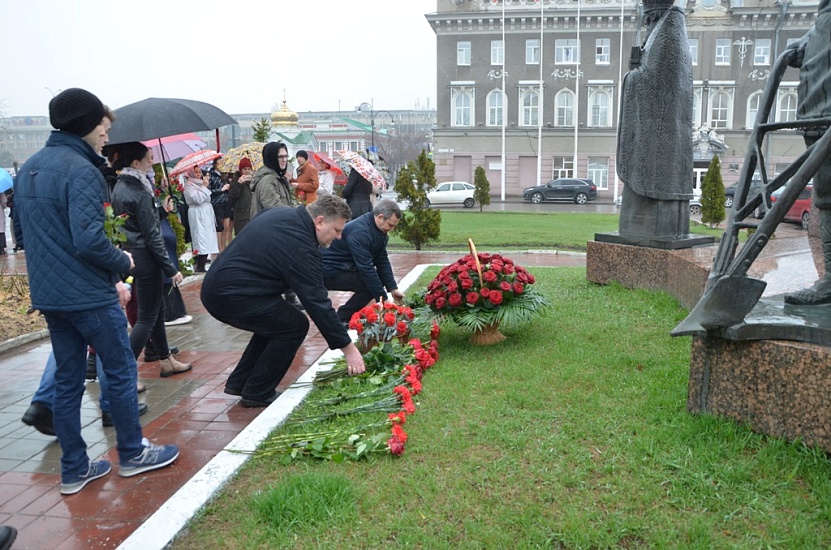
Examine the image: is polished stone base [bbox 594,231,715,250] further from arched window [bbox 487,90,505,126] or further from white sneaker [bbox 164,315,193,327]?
arched window [bbox 487,90,505,126]

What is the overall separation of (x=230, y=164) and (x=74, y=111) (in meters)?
8.44

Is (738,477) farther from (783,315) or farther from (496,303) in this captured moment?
(496,303)

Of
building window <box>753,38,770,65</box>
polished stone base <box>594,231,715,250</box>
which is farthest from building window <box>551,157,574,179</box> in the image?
polished stone base <box>594,231,715,250</box>

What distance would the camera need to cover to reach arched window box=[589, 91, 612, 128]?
41656mm

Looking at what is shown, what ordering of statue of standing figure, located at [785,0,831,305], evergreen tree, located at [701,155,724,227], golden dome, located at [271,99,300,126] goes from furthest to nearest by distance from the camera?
golden dome, located at [271,99,300,126] < evergreen tree, located at [701,155,724,227] < statue of standing figure, located at [785,0,831,305]

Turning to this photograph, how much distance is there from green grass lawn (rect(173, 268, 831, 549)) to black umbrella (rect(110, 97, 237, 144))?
2.80 metres

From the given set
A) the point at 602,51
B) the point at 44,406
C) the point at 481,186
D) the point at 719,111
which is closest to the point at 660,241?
the point at 44,406

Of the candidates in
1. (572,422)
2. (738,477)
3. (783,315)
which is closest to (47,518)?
(572,422)

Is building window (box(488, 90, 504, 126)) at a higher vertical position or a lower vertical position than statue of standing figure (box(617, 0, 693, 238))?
higher

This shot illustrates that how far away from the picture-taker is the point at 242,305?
14.3ft

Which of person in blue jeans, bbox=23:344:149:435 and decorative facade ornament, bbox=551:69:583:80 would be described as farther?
decorative facade ornament, bbox=551:69:583:80

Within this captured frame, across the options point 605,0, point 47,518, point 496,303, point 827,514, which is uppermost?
point 605,0

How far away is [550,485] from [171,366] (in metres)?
3.43

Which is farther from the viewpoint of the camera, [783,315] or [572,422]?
[572,422]
